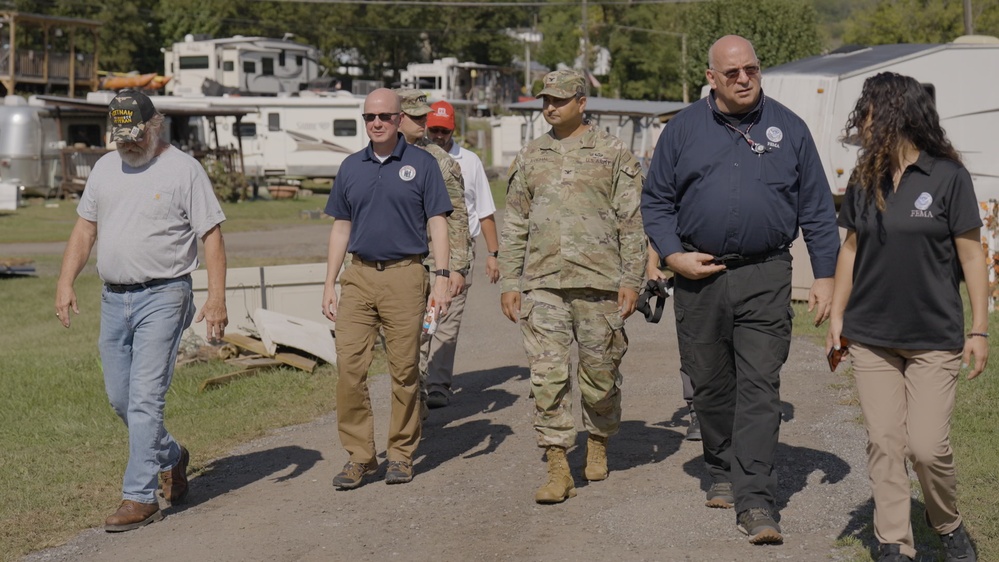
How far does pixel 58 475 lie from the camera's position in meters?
7.14

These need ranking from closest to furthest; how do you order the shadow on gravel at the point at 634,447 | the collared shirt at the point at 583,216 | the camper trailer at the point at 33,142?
the collared shirt at the point at 583,216
the shadow on gravel at the point at 634,447
the camper trailer at the point at 33,142

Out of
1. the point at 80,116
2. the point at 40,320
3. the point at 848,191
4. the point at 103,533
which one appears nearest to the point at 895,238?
the point at 848,191

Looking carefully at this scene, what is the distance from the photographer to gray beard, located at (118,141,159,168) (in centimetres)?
608

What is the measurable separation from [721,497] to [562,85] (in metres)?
2.14

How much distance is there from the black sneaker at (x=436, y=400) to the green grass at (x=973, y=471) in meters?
2.72

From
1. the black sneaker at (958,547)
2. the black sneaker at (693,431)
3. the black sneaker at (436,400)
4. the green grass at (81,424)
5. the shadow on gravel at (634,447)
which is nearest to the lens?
the black sneaker at (958,547)

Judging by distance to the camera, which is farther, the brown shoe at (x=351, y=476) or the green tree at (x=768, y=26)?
the green tree at (x=768, y=26)

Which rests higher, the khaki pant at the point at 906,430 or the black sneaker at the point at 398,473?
the khaki pant at the point at 906,430

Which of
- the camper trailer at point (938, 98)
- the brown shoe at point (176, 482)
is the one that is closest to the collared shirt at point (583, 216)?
the brown shoe at point (176, 482)

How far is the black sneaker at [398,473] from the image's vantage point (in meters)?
6.59

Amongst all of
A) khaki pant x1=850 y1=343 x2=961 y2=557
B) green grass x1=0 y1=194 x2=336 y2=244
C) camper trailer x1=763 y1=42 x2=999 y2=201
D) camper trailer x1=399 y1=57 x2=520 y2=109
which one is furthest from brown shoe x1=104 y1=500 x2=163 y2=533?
camper trailer x1=399 y1=57 x2=520 y2=109

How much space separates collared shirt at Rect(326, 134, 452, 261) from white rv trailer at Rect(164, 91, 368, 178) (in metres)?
33.2

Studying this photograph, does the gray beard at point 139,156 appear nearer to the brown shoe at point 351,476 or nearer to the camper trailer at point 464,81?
the brown shoe at point 351,476

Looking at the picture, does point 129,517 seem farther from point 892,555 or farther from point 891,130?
point 891,130
